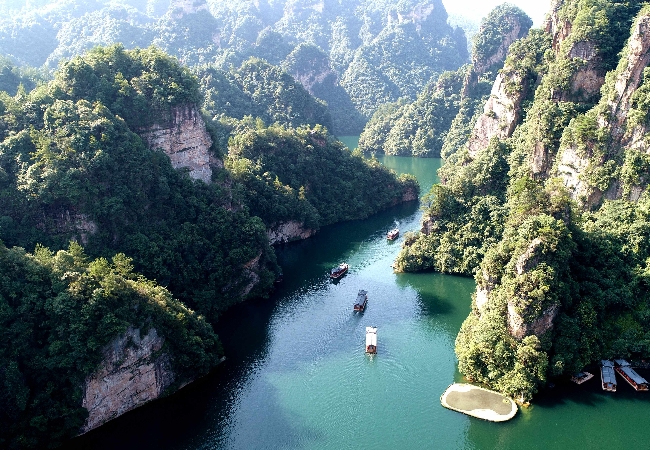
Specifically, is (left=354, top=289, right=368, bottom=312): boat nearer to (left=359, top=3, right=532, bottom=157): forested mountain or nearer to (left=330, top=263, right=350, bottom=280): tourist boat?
(left=330, top=263, right=350, bottom=280): tourist boat

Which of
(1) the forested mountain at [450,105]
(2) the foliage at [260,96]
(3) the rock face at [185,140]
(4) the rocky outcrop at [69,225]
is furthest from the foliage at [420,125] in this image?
(4) the rocky outcrop at [69,225]

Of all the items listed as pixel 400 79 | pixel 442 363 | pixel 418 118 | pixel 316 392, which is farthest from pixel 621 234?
pixel 400 79

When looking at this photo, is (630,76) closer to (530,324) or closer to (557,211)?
(557,211)

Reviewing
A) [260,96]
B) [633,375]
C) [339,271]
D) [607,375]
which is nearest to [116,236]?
[339,271]

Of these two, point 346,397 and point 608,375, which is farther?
point 346,397

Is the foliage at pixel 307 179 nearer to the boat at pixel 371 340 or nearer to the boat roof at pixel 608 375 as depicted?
the boat at pixel 371 340

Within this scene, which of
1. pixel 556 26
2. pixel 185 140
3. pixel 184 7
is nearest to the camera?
pixel 185 140
